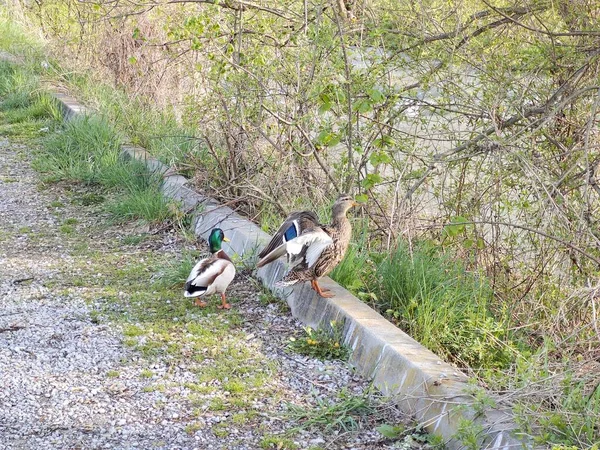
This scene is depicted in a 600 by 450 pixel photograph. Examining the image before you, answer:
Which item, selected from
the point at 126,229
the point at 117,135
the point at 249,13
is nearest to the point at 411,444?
the point at 126,229

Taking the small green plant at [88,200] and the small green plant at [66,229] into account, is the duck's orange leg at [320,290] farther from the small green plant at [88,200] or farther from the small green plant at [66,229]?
the small green plant at [88,200]

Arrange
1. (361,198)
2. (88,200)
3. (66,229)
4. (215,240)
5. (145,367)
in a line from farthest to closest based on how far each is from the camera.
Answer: (88,200) < (66,229) < (215,240) < (361,198) < (145,367)

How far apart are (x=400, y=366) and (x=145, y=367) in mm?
1584

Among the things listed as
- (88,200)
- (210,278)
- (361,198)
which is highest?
(361,198)

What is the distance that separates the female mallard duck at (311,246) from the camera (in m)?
6.13

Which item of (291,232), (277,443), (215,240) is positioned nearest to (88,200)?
(215,240)

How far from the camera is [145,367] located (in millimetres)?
5672

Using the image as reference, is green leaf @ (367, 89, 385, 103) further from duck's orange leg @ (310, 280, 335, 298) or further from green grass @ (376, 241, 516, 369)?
duck's orange leg @ (310, 280, 335, 298)

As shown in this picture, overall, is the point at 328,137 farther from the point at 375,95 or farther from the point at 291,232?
the point at 291,232

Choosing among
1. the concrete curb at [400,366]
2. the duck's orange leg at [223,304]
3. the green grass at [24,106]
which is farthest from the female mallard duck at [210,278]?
the green grass at [24,106]

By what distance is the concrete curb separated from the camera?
14.6 feet

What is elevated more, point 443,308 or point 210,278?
point 443,308

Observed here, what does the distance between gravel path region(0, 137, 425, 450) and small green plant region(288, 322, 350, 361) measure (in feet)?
0.23

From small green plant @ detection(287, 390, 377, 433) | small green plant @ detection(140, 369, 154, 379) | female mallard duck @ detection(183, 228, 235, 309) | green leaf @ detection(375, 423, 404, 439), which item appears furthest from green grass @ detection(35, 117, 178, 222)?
green leaf @ detection(375, 423, 404, 439)
